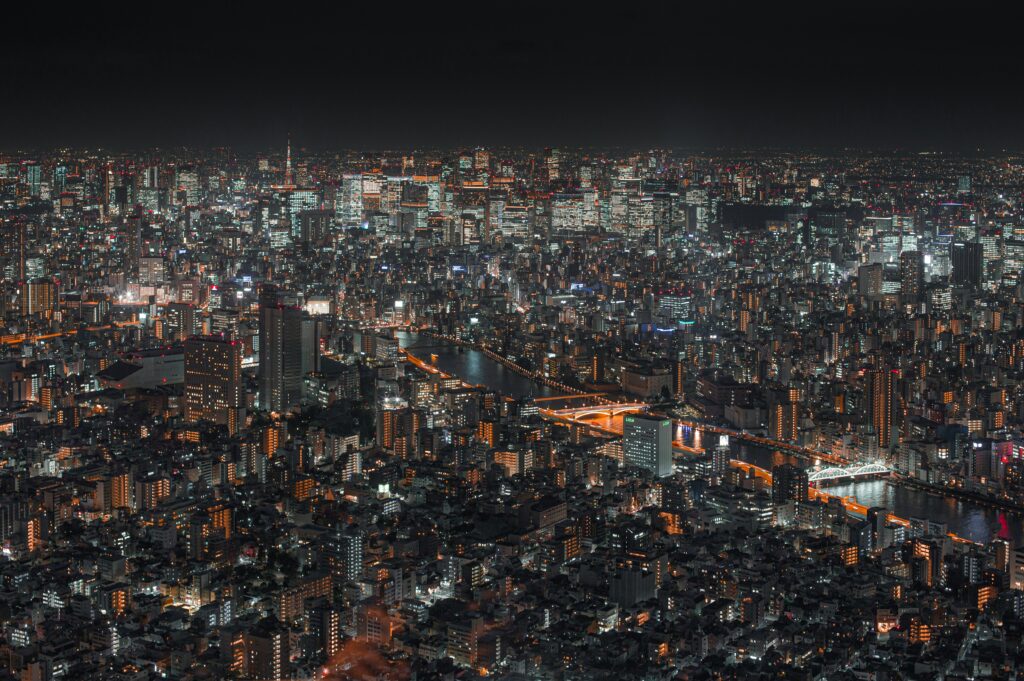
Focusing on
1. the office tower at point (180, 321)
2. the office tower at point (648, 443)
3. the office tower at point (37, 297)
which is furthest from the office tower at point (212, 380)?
the office tower at point (37, 297)

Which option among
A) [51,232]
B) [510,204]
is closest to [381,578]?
[51,232]

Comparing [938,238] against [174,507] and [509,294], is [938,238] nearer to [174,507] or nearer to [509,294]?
[509,294]

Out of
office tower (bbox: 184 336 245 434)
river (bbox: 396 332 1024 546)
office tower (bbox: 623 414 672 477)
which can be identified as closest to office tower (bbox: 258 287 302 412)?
office tower (bbox: 184 336 245 434)

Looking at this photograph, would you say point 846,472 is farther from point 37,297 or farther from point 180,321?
point 37,297

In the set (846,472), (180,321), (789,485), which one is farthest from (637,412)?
(180,321)

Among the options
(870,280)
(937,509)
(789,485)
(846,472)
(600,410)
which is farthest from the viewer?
(870,280)

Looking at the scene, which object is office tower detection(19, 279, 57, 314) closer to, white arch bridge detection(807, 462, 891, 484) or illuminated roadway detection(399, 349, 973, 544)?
illuminated roadway detection(399, 349, 973, 544)

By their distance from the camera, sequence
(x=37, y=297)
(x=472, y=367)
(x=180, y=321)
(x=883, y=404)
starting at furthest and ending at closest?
(x=37, y=297), (x=180, y=321), (x=472, y=367), (x=883, y=404)
